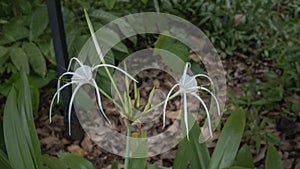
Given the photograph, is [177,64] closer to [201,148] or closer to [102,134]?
[201,148]

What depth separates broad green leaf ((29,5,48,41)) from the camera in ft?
5.94

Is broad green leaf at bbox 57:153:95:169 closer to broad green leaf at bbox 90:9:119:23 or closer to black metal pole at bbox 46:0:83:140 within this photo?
black metal pole at bbox 46:0:83:140

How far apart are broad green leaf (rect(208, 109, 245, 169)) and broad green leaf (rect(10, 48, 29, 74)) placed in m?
0.94

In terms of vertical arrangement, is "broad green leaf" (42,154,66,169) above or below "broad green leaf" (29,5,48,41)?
below

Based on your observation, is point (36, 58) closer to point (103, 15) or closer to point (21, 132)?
point (103, 15)

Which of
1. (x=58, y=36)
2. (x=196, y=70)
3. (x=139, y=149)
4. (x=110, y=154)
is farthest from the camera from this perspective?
(x=196, y=70)

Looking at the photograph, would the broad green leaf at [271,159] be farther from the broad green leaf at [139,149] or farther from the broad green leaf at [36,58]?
the broad green leaf at [36,58]

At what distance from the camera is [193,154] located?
1126mm

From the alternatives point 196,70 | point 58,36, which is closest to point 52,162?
Result: point 58,36

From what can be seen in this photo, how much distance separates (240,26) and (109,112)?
0.97m

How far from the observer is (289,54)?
221 cm

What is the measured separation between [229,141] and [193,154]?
0.11 m

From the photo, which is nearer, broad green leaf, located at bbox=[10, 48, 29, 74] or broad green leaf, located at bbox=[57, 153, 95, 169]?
broad green leaf, located at bbox=[57, 153, 95, 169]

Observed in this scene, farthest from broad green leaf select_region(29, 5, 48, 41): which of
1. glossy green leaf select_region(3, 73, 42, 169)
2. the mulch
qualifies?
glossy green leaf select_region(3, 73, 42, 169)
